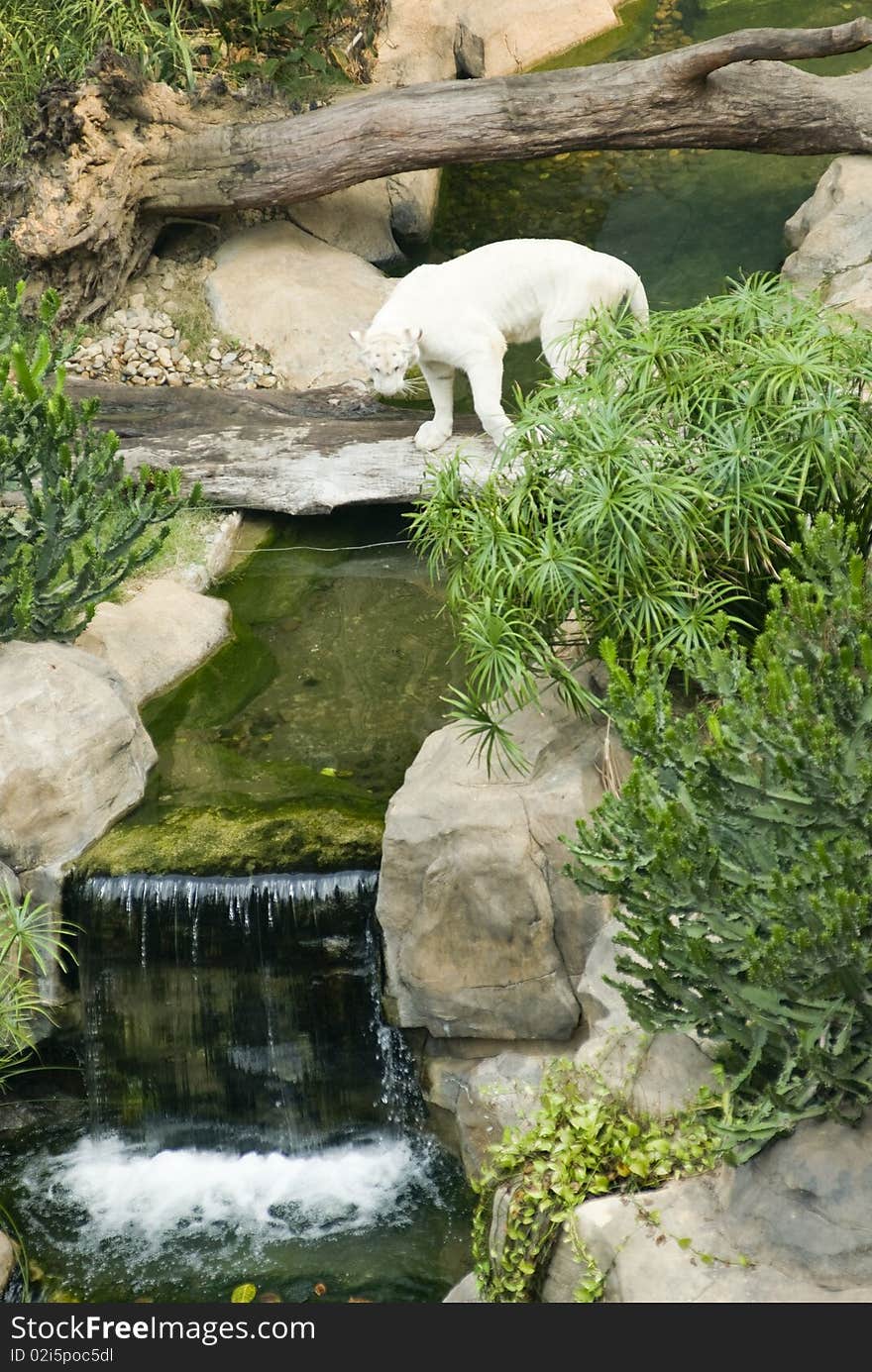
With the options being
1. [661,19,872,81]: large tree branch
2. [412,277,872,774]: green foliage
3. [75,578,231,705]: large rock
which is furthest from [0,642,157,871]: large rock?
[661,19,872,81]: large tree branch

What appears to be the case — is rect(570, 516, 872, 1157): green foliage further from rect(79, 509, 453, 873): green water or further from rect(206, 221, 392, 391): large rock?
rect(206, 221, 392, 391): large rock

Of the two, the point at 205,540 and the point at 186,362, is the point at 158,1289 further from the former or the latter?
the point at 186,362

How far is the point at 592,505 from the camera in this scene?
523 cm

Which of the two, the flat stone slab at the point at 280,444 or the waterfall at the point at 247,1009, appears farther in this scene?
the flat stone slab at the point at 280,444

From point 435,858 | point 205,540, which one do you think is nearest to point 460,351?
point 205,540

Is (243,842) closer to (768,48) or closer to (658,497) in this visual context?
(658,497)

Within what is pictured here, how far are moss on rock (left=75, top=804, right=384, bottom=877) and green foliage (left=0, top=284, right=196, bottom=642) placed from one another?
3.38 ft

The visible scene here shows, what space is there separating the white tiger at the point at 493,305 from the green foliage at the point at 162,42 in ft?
11.0

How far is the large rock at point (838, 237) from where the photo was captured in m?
8.83

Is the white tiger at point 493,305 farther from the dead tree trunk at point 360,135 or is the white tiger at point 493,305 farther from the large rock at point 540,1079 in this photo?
the large rock at point 540,1079

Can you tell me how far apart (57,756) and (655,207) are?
256 inches

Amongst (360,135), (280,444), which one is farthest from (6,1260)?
(360,135)

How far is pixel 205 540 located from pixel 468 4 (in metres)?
6.80

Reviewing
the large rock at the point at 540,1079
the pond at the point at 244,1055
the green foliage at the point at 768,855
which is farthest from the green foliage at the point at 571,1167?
the pond at the point at 244,1055
